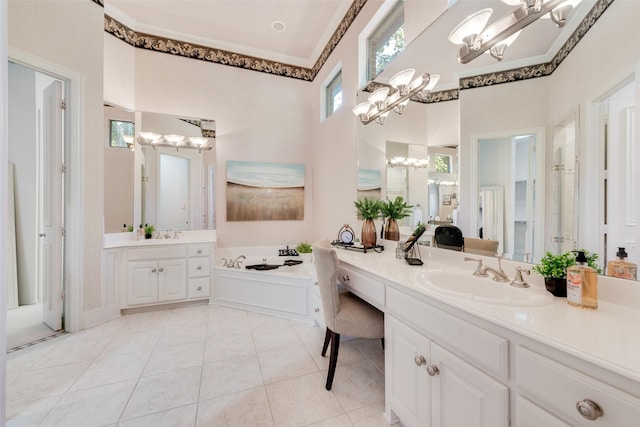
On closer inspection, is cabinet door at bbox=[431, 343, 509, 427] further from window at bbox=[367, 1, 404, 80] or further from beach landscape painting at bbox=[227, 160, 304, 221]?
beach landscape painting at bbox=[227, 160, 304, 221]

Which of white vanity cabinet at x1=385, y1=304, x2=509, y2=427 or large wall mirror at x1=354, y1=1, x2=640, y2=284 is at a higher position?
large wall mirror at x1=354, y1=1, x2=640, y2=284

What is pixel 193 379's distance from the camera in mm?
1763

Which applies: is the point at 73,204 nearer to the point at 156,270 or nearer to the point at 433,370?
the point at 156,270

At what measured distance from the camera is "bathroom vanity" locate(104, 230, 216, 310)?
2777 millimetres

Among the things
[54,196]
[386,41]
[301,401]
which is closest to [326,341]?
[301,401]

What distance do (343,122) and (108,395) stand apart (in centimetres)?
307

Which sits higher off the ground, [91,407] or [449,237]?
[449,237]

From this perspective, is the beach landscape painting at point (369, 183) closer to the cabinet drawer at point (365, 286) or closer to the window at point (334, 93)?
the cabinet drawer at point (365, 286)

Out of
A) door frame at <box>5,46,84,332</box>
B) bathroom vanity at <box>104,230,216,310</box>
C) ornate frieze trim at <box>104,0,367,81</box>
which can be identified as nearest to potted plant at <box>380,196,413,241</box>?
ornate frieze trim at <box>104,0,367,81</box>

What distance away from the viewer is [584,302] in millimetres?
897

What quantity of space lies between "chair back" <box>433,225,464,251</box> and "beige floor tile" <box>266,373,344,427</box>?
3.97 feet

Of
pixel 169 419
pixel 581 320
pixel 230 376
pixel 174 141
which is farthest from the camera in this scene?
pixel 174 141

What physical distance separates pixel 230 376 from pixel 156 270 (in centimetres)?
176

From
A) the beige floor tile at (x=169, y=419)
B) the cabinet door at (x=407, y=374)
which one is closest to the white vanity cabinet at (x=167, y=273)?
the beige floor tile at (x=169, y=419)
